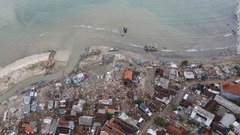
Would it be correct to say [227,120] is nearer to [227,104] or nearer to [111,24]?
[227,104]

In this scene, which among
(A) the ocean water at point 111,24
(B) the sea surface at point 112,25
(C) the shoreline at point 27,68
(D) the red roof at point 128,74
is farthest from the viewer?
(A) the ocean water at point 111,24

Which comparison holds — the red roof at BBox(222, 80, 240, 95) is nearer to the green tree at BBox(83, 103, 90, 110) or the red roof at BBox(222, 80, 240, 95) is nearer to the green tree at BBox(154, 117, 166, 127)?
the green tree at BBox(154, 117, 166, 127)

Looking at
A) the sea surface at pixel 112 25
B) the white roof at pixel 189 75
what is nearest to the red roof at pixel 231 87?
the white roof at pixel 189 75

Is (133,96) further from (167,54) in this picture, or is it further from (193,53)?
(193,53)

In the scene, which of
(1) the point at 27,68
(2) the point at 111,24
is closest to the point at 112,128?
(1) the point at 27,68

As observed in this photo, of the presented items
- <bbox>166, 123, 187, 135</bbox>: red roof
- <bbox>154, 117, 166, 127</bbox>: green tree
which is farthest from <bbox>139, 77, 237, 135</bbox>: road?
<bbox>166, 123, 187, 135</bbox>: red roof

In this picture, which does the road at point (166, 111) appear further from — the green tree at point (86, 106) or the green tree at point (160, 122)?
the green tree at point (86, 106)

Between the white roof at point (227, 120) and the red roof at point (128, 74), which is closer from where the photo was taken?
the white roof at point (227, 120)
